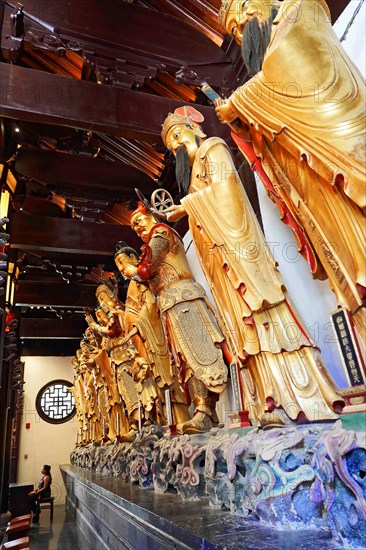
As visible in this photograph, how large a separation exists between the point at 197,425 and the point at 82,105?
108 inches

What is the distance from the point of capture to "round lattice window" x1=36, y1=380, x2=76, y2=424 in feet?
44.6

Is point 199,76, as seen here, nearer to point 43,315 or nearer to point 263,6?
point 263,6

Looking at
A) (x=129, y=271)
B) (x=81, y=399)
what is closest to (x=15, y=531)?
(x=129, y=271)

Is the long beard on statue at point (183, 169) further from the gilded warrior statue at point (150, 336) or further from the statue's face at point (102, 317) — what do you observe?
the statue's face at point (102, 317)

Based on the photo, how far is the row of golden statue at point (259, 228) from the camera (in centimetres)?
179

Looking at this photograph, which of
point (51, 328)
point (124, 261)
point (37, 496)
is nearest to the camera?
point (124, 261)

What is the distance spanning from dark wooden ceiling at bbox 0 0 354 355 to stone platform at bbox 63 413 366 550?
230 cm

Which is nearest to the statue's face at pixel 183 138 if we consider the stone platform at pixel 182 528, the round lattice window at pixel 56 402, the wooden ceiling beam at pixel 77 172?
the stone platform at pixel 182 528

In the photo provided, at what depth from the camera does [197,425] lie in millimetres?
3311

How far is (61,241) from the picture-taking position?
19.9 ft

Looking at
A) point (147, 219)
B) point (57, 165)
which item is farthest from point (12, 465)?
point (147, 219)

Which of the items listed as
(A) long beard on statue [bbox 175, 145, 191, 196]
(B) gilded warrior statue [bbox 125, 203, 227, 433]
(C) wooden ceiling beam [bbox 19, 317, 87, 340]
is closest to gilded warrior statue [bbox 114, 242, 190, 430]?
(B) gilded warrior statue [bbox 125, 203, 227, 433]

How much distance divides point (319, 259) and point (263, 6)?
1.47 meters

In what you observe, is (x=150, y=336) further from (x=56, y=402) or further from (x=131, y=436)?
(x=56, y=402)
